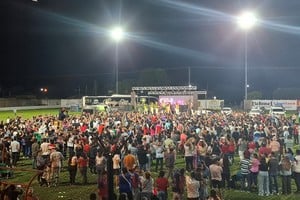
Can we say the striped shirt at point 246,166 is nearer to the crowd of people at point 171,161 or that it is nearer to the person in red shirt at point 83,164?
the crowd of people at point 171,161

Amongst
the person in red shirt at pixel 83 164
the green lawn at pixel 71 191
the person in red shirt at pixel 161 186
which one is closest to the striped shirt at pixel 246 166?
the green lawn at pixel 71 191

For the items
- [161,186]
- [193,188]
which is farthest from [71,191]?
[193,188]

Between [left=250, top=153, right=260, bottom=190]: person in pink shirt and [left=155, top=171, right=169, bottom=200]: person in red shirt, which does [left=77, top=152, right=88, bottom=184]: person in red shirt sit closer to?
[left=155, top=171, right=169, bottom=200]: person in red shirt

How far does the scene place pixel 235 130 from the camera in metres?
24.2

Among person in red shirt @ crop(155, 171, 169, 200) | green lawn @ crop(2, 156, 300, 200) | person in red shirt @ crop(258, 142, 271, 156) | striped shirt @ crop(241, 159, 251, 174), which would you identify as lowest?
green lawn @ crop(2, 156, 300, 200)

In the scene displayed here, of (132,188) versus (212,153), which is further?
(212,153)

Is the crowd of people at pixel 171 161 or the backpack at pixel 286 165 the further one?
the backpack at pixel 286 165

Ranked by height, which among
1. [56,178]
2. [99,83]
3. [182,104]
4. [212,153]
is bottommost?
[56,178]

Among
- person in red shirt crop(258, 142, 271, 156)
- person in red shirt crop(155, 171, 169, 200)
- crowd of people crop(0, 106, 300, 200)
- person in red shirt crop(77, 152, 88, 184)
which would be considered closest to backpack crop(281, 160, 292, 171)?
crowd of people crop(0, 106, 300, 200)

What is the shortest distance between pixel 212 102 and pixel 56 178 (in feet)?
163

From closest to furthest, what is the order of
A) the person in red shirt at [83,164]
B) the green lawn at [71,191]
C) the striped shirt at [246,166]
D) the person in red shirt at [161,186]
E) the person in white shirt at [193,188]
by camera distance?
1. the person in white shirt at [193,188]
2. the person in red shirt at [161,186]
3. the green lawn at [71,191]
4. the striped shirt at [246,166]
5. the person in red shirt at [83,164]

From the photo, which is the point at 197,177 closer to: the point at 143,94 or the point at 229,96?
the point at 143,94

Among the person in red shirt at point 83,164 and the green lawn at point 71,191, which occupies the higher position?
the person in red shirt at point 83,164

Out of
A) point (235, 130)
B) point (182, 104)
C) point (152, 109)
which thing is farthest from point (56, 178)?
point (182, 104)
